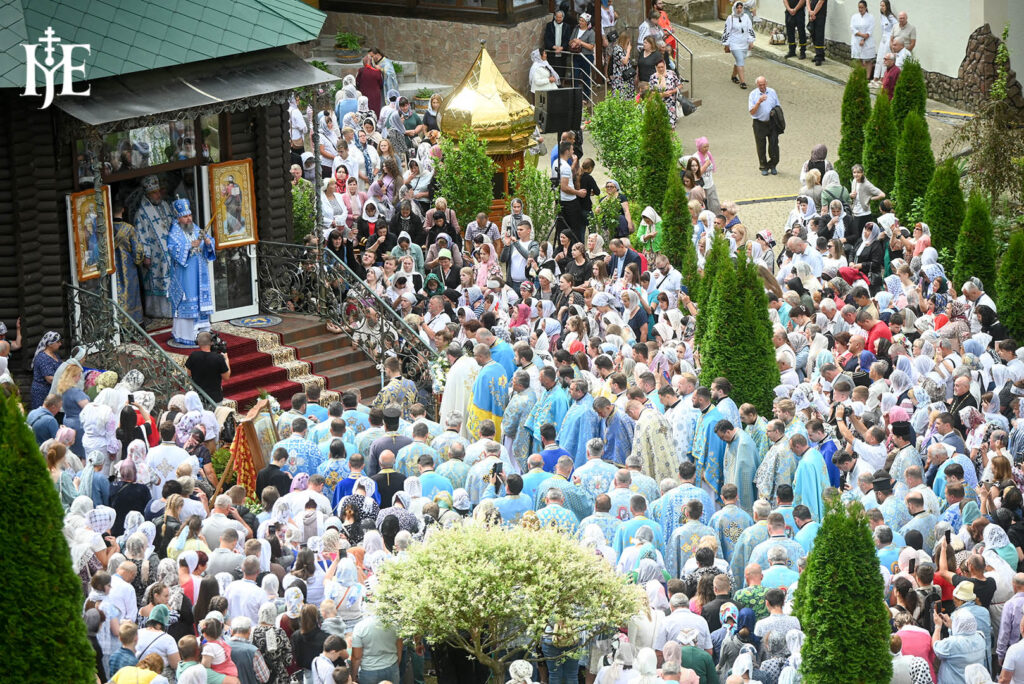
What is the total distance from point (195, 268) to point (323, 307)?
1.85 m

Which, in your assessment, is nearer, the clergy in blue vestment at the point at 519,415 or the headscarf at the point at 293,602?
the headscarf at the point at 293,602

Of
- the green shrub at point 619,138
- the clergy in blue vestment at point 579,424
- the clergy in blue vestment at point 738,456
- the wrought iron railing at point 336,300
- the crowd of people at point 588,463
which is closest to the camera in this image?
the crowd of people at point 588,463

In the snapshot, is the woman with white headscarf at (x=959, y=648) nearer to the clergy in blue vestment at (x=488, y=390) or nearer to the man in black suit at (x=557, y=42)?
the clergy in blue vestment at (x=488, y=390)

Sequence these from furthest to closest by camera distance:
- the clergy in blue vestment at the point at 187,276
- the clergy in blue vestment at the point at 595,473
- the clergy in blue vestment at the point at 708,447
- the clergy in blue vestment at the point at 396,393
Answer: the clergy in blue vestment at the point at 187,276 → the clergy in blue vestment at the point at 396,393 → the clergy in blue vestment at the point at 708,447 → the clergy in blue vestment at the point at 595,473

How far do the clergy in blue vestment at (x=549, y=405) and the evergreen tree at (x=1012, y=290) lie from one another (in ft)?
22.3

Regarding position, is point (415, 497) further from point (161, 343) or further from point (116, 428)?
point (161, 343)

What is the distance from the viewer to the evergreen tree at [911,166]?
79.8 feet

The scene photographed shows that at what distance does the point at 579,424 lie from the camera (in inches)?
672

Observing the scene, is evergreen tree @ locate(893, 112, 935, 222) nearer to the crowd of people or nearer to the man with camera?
the crowd of people

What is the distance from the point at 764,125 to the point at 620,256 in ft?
23.4

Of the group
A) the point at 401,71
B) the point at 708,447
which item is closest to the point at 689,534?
the point at 708,447

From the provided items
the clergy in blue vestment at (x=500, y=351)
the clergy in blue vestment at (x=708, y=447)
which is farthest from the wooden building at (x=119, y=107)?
the clergy in blue vestment at (x=708, y=447)

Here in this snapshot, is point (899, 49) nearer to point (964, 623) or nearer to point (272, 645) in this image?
point (964, 623)

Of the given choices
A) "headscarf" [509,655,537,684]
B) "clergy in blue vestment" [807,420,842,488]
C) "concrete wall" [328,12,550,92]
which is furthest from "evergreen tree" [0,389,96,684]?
"concrete wall" [328,12,550,92]
